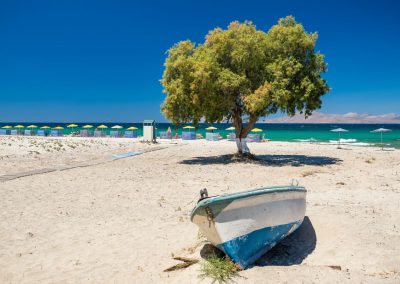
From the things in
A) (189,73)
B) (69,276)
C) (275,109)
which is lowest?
(69,276)

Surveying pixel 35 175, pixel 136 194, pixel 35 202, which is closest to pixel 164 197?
pixel 136 194

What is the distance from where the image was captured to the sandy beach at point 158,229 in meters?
6.57

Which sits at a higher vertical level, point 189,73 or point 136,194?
point 189,73

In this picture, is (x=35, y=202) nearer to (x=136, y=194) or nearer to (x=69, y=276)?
(x=136, y=194)

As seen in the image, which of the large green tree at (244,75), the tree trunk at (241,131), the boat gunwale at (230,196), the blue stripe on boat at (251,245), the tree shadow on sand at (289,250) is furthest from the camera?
the tree trunk at (241,131)

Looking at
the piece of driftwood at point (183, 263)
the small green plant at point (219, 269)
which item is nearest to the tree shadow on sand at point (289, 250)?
the piece of driftwood at point (183, 263)

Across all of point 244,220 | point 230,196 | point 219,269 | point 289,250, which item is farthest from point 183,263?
point 289,250

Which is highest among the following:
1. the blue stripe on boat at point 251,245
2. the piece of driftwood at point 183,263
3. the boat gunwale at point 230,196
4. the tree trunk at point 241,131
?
the tree trunk at point 241,131

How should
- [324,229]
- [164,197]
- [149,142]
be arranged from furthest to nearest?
1. [149,142]
2. [164,197]
3. [324,229]

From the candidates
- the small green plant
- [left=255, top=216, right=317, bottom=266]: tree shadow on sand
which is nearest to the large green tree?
[left=255, top=216, right=317, bottom=266]: tree shadow on sand

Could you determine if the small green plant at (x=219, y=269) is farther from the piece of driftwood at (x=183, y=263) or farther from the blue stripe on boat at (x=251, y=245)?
the piece of driftwood at (x=183, y=263)

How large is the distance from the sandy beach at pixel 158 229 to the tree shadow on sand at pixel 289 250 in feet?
0.07

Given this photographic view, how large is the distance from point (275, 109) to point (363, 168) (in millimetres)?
6033

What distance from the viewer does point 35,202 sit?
11.6m
